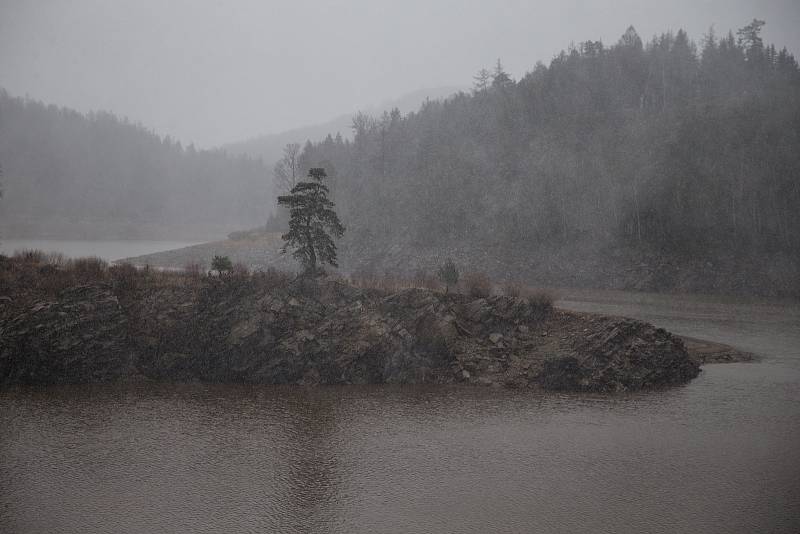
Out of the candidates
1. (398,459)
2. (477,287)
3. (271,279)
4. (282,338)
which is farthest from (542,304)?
(271,279)

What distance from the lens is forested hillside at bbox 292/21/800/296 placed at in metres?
59.8

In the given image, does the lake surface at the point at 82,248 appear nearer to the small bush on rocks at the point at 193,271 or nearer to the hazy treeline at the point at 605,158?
the hazy treeline at the point at 605,158

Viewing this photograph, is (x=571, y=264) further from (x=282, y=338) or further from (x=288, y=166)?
(x=288, y=166)

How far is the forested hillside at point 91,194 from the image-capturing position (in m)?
132

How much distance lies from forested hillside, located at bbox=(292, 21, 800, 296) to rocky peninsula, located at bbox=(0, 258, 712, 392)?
4112cm

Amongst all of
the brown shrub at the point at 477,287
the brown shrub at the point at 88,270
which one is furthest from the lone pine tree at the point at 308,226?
the brown shrub at the point at 88,270

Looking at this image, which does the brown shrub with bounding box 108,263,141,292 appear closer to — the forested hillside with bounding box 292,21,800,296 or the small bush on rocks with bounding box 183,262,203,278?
the small bush on rocks with bounding box 183,262,203,278

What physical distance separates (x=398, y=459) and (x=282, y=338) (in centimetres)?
1138

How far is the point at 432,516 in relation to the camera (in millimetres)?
12562

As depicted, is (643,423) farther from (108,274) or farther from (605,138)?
(605,138)

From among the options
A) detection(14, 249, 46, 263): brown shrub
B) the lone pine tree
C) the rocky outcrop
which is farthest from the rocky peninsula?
the lone pine tree

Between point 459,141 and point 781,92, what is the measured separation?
1883 inches

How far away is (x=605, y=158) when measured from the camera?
234 feet

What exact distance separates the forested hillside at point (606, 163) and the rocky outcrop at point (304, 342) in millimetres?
41002
